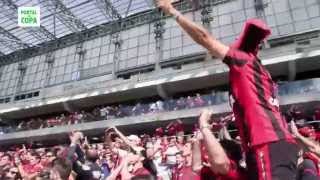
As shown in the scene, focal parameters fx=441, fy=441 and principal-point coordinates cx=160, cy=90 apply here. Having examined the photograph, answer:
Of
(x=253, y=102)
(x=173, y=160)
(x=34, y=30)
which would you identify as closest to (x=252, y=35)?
(x=253, y=102)

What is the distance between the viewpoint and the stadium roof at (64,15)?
34500 millimetres

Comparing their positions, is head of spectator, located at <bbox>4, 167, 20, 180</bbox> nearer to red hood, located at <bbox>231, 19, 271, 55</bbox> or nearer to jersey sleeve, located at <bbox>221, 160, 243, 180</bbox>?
jersey sleeve, located at <bbox>221, 160, 243, 180</bbox>

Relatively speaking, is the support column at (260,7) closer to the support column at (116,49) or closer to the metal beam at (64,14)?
the support column at (116,49)

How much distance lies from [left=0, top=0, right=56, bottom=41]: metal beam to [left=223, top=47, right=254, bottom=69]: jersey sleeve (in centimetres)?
3523

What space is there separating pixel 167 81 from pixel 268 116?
26.0 metres

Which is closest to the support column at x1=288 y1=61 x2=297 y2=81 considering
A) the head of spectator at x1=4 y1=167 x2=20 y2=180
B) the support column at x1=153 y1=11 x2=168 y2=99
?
the support column at x1=153 y1=11 x2=168 y2=99

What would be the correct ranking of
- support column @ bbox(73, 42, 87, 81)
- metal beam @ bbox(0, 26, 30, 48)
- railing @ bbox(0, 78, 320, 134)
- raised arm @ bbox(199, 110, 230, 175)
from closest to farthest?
raised arm @ bbox(199, 110, 230, 175), railing @ bbox(0, 78, 320, 134), support column @ bbox(73, 42, 87, 81), metal beam @ bbox(0, 26, 30, 48)

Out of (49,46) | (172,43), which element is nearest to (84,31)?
(49,46)

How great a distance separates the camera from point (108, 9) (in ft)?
114

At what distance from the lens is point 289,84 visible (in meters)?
21.1

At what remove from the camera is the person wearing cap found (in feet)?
8.18

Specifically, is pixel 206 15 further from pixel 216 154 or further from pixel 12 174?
pixel 216 154

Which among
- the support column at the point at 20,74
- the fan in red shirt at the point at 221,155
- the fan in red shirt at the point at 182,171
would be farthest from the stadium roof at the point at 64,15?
the fan in red shirt at the point at 221,155

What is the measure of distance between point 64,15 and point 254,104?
113ft
